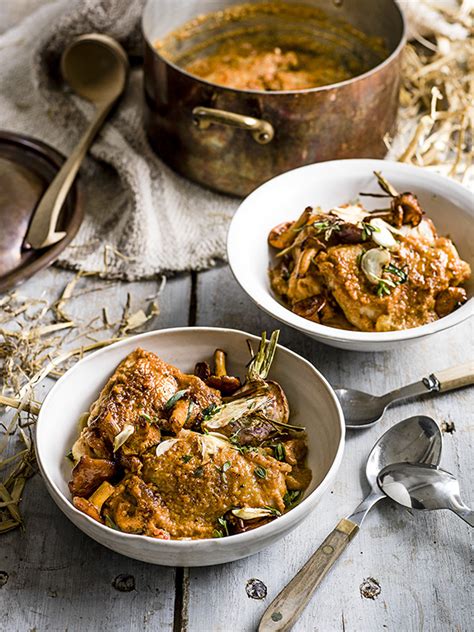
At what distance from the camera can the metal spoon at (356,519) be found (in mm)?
1389

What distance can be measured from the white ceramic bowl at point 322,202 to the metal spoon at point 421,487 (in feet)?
0.95

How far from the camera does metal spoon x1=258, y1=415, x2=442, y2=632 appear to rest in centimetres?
139

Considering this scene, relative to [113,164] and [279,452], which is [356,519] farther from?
[113,164]

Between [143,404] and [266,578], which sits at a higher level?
[143,404]

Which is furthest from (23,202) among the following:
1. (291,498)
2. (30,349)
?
(291,498)

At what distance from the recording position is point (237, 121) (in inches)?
81.9

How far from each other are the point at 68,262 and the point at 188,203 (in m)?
0.39

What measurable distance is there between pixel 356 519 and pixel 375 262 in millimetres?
552

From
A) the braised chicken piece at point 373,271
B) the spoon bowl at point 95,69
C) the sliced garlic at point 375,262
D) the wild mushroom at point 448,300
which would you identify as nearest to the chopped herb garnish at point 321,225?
the braised chicken piece at point 373,271

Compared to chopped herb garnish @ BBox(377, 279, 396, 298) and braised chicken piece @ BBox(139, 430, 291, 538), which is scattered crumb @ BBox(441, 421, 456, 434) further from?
braised chicken piece @ BBox(139, 430, 291, 538)

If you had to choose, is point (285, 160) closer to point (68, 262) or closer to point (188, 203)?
point (188, 203)

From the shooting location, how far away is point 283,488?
1.47 metres

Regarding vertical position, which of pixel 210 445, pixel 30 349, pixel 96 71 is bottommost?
pixel 30 349

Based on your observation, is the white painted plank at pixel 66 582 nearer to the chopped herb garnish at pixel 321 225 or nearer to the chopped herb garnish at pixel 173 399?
the chopped herb garnish at pixel 173 399
